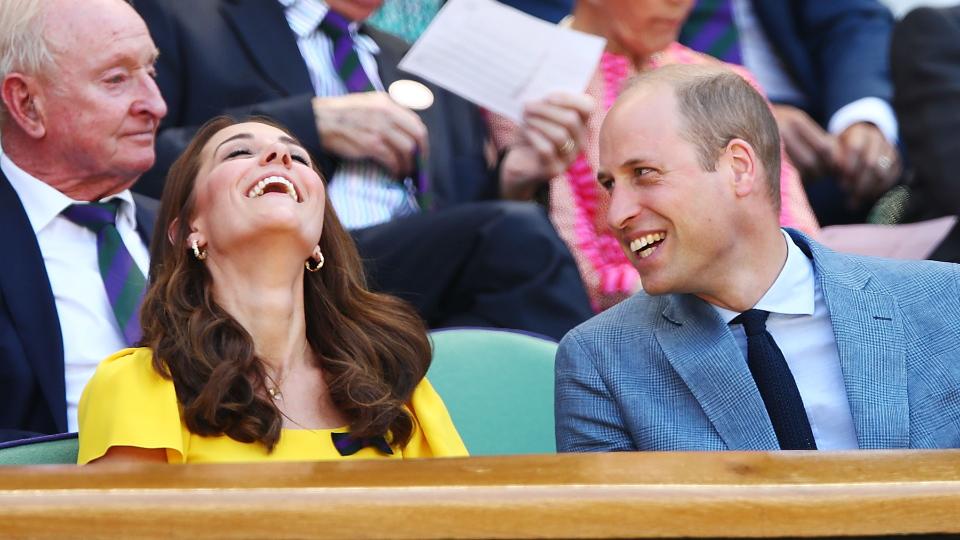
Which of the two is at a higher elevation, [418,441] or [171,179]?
[171,179]

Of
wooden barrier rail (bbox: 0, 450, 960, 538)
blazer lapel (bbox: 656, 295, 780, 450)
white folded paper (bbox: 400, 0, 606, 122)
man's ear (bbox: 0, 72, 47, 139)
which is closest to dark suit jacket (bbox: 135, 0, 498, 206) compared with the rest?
white folded paper (bbox: 400, 0, 606, 122)

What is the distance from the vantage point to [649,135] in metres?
2.07

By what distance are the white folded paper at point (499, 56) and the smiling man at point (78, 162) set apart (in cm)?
62

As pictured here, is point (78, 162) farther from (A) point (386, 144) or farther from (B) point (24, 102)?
(A) point (386, 144)

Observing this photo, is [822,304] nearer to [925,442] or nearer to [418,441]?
[925,442]

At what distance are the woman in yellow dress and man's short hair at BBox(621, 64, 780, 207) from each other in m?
0.48

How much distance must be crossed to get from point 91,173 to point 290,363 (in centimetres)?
61

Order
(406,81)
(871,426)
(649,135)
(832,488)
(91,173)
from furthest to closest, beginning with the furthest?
(406,81)
(91,173)
(649,135)
(871,426)
(832,488)

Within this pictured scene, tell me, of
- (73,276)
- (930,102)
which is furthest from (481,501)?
(930,102)

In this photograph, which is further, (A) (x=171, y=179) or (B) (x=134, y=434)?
(A) (x=171, y=179)

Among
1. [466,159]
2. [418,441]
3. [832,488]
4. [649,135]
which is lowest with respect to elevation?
[466,159]

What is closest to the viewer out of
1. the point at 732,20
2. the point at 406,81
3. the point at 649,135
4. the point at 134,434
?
the point at 134,434

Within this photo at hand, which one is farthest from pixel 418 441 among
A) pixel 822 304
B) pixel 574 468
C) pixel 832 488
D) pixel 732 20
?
Result: pixel 732 20

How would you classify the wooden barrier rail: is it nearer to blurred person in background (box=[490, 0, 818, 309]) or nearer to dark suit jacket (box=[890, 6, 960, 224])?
blurred person in background (box=[490, 0, 818, 309])
